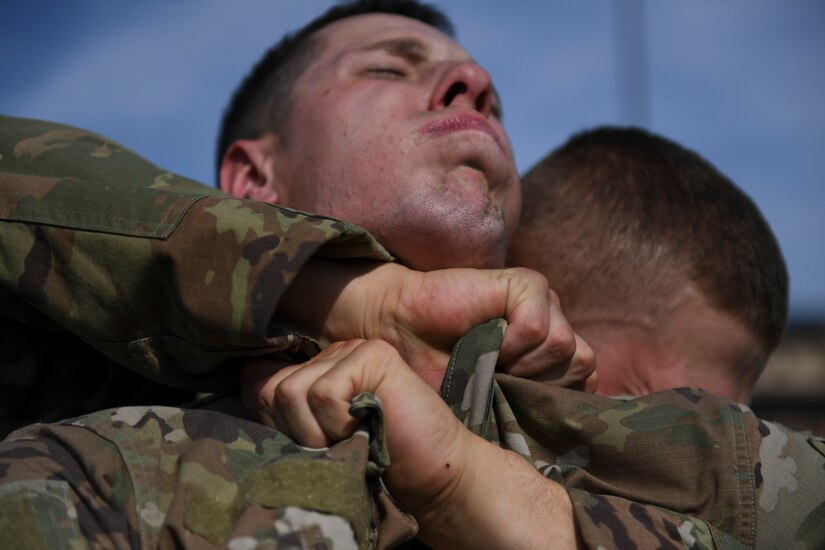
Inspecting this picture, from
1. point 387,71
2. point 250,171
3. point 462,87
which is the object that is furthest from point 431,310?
point 250,171

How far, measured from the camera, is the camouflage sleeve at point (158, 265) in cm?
151

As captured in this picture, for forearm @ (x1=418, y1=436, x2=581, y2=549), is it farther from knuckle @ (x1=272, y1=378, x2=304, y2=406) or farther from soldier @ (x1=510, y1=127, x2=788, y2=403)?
soldier @ (x1=510, y1=127, x2=788, y2=403)

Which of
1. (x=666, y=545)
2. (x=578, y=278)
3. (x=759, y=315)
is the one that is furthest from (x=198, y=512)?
(x=759, y=315)

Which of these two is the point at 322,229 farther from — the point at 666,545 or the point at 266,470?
the point at 666,545

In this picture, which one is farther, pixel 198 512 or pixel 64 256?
pixel 64 256

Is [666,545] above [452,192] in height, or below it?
below

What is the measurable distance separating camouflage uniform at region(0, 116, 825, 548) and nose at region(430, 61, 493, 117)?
619 millimetres

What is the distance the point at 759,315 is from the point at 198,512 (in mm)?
1884

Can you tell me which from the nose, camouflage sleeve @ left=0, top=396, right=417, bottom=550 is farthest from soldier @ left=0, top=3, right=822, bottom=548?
the nose

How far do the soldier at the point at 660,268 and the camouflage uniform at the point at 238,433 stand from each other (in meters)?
0.74

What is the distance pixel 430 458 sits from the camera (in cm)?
131

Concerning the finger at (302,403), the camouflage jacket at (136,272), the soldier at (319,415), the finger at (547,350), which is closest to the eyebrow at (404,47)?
the soldier at (319,415)

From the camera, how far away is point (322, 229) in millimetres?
1569

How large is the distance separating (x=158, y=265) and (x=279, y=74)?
4.43 ft
